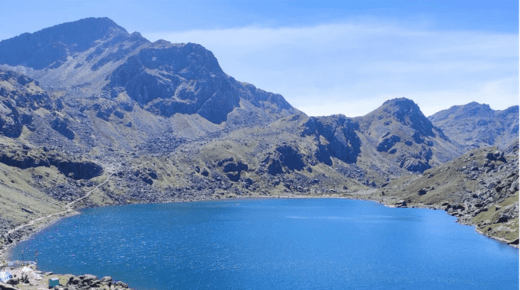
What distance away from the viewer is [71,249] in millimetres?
153625

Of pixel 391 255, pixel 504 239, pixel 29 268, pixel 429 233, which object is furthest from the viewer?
pixel 429 233

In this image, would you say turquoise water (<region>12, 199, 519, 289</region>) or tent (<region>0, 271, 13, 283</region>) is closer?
tent (<region>0, 271, 13, 283</region>)

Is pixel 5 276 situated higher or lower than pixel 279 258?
higher

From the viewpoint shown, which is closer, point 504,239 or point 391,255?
point 391,255

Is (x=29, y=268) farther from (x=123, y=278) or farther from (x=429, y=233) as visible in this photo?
(x=429, y=233)

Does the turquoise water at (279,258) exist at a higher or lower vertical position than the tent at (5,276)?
lower

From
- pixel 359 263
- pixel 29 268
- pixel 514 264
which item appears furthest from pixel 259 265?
pixel 514 264

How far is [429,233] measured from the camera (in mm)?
195000

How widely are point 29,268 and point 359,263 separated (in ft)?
298

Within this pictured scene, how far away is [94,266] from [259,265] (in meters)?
46.7

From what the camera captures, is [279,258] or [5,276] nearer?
[5,276]

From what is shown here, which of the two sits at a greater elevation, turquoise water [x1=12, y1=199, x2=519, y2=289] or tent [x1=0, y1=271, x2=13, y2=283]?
tent [x1=0, y1=271, x2=13, y2=283]

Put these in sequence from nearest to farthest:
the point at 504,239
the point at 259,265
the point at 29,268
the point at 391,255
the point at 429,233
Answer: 1. the point at 29,268
2. the point at 259,265
3. the point at 391,255
4. the point at 504,239
5. the point at 429,233

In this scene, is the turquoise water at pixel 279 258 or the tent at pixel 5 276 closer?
the tent at pixel 5 276
